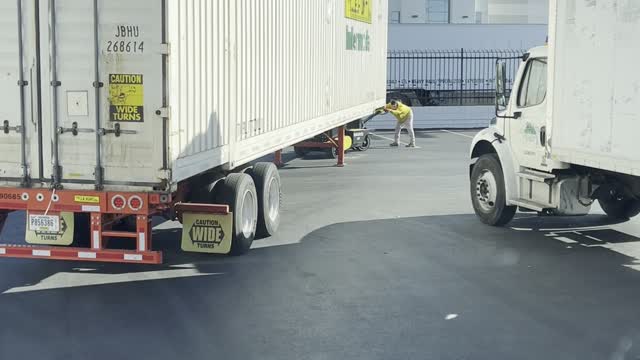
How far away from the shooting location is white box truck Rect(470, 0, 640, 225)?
8820 mm

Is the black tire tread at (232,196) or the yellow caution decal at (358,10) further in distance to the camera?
the yellow caution decal at (358,10)

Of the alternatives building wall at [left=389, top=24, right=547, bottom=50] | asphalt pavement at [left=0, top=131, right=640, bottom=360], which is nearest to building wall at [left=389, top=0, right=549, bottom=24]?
building wall at [left=389, top=24, right=547, bottom=50]

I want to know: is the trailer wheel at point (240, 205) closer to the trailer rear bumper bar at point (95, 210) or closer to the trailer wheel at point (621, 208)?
the trailer rear bumper bar at point (95, 210)

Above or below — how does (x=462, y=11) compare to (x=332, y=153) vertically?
above

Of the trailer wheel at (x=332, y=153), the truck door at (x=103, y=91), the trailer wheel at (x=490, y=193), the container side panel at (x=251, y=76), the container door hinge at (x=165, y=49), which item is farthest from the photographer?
the trailer wheel at (x=332, y=153)

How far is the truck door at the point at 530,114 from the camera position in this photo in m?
10.9

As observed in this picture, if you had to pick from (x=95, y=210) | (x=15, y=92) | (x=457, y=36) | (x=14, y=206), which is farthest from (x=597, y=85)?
(x=457, y=36)

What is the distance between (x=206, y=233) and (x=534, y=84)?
4.78 meters

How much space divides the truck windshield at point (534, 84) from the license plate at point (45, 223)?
19.8 ft

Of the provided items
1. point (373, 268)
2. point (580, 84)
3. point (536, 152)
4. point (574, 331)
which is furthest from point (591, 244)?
point (574, 331)

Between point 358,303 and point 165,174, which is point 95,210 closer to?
point 165,174

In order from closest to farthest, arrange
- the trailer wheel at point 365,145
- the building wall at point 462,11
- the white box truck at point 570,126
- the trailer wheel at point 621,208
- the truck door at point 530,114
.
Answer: the white box truck at point 570,126 < the truck door at point 530,114 < the trailer wheel at point 621,208 < the trailer wheel at point 365,145 < the building wall at point 462,11

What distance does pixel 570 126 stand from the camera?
32.2ft

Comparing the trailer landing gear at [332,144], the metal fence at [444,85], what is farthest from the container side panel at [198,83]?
the metal fence at [444,85]
